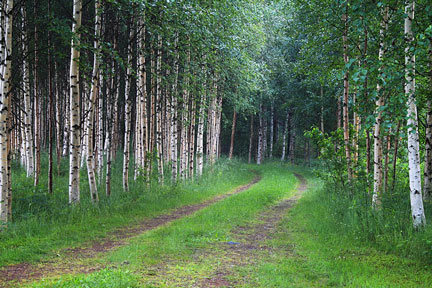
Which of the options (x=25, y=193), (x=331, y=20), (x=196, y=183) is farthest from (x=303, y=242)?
(x=196, y=183)

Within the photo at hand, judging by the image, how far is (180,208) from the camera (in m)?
12.5

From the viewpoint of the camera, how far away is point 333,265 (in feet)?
19.4

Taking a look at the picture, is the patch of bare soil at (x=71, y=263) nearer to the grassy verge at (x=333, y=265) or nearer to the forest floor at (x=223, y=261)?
the forest floor at (x=223, y=261)

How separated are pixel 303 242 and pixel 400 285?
278 cm

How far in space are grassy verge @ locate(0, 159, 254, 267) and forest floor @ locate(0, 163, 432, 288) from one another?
62cm

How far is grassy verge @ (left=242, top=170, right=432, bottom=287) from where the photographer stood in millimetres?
5191

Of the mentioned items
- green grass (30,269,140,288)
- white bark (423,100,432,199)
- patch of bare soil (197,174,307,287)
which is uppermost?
white bark (423,100,432,199)

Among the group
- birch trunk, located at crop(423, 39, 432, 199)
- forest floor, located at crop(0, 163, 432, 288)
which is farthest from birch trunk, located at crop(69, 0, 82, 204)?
birch trunk, located at crop(423, 39, 432, 199)

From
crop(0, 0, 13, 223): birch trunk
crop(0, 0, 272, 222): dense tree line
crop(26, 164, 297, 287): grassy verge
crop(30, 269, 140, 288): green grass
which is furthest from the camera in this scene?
crop(0, 0, 272, 222): dense tree line

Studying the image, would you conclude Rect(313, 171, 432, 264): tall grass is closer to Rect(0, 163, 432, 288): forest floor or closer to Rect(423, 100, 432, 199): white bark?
Rect(0, 163, 432, 288): forest floor

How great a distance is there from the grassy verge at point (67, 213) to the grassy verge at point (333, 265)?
4.22 metres

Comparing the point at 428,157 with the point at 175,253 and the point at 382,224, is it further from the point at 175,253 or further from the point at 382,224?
the point at 175,253

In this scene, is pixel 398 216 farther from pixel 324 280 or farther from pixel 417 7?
pixel 417 7

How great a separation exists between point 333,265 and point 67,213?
274 inches
